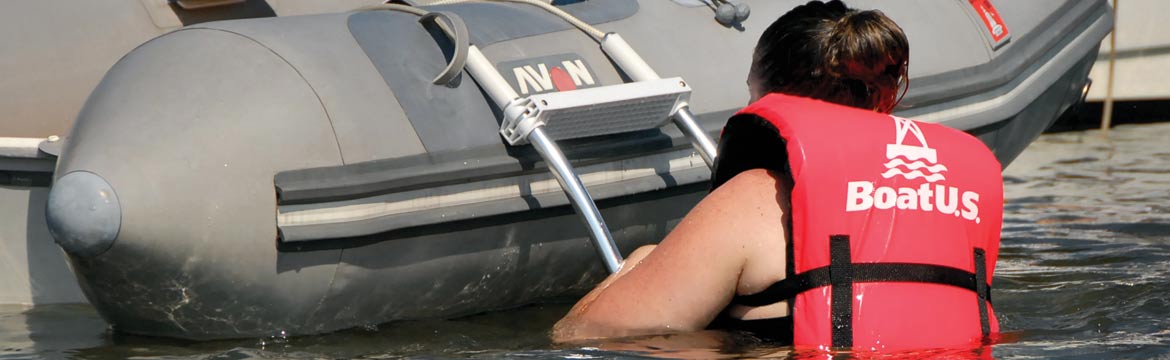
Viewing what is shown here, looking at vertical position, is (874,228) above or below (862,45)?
below

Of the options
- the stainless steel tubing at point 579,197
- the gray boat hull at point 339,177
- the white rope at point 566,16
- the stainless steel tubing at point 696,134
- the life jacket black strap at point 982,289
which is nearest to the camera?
the life jacket black strap at point 982,289

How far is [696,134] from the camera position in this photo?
378 centimetres

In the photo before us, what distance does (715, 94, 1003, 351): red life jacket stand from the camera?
266 cm

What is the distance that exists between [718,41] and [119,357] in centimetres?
181

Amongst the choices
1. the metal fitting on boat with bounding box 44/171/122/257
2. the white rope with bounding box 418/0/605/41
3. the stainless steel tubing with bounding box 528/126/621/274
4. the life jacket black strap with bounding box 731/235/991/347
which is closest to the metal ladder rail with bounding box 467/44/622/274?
the stainless steel tubing with bounding box 528/126/621/274

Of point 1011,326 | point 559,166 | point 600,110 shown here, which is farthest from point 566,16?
point 1011,326

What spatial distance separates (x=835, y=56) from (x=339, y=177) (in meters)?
1.21

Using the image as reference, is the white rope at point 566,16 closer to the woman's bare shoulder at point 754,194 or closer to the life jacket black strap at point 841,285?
the woman's bare shoulder at point 754,194

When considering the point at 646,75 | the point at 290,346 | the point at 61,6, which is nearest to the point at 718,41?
the point at 646,75

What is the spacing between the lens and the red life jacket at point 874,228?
266 centimetres

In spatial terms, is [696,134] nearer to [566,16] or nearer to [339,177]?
[566,16]

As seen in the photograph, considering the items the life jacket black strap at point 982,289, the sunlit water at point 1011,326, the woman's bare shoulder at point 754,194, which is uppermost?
the woman's bare shoulder at point 754,194

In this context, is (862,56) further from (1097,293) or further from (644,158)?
(1097,293)

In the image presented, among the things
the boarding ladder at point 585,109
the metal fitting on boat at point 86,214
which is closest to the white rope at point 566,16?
the boarding ladder at point 585,109
